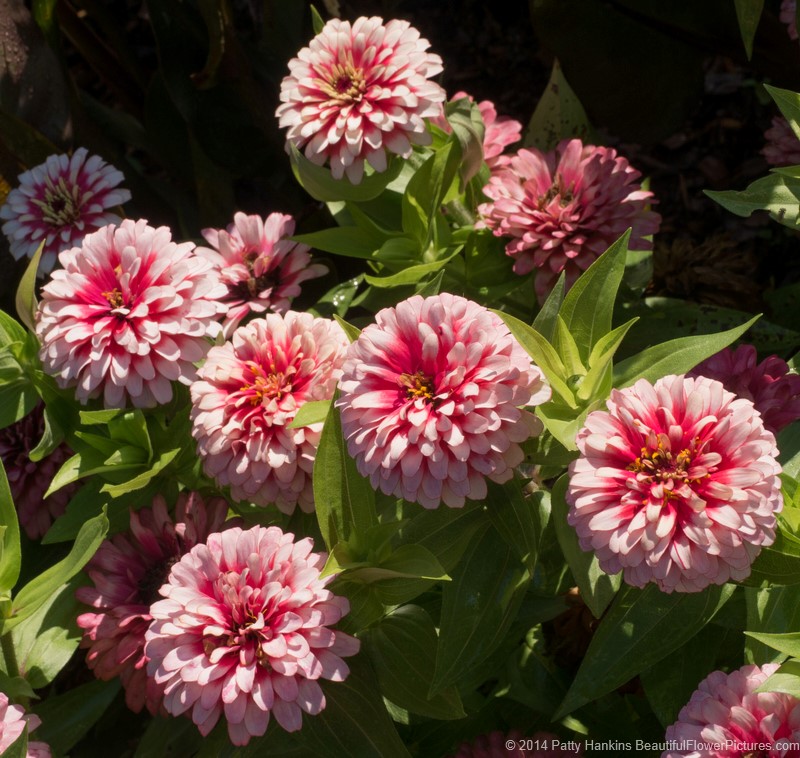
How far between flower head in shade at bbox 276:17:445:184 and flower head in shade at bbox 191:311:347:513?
28 cm

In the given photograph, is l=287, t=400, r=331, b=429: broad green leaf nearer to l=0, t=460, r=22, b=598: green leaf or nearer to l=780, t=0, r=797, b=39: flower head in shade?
l=0, t=460, r=22, b=598: green leaf

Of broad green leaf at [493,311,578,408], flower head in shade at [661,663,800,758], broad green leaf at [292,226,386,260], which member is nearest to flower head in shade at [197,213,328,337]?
broad green leaf at [292,226,386,260]

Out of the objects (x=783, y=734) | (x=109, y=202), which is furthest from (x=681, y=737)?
(x=109, y=202)

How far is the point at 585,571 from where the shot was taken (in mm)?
1124

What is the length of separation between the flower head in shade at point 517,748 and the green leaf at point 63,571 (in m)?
0.62

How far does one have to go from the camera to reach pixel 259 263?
156 cm

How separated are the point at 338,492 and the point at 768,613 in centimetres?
55

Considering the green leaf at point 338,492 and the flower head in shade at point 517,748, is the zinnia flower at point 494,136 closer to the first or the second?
the green leaf at point 338,492

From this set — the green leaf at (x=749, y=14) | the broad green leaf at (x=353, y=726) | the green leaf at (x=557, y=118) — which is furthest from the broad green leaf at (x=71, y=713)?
the green leaf at (x=749, y=14)

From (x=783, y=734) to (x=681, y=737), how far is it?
104 millimetres

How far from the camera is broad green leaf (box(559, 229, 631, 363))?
3.77 ft

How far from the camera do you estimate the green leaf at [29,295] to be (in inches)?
53.3

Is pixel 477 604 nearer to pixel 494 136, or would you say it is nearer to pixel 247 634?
pixel 247 634

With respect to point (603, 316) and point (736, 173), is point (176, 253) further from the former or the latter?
point (736, 173)
